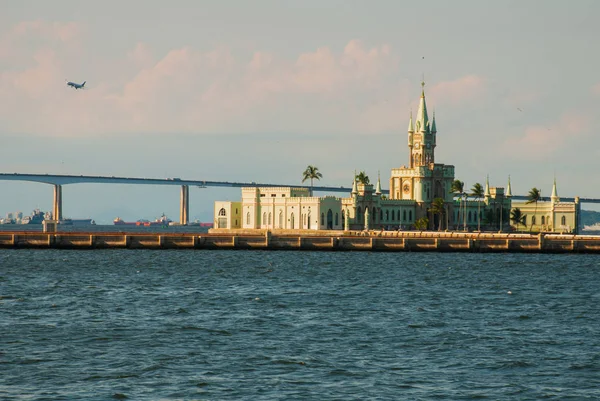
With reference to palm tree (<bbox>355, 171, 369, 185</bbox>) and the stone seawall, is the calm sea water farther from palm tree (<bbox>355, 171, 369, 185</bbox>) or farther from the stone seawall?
palm tree (<bbox>355, 171, 369, 185</bbox>)

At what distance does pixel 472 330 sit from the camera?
4681 cm

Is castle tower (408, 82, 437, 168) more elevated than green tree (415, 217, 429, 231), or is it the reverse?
castle tower (408, 82, 437, 168)

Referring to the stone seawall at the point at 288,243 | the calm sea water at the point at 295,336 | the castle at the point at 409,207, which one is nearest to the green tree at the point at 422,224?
the castle at the point at 409,207

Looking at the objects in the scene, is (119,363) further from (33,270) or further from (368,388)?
(33,270)

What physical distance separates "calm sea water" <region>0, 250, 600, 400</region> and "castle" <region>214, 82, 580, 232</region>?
291ft

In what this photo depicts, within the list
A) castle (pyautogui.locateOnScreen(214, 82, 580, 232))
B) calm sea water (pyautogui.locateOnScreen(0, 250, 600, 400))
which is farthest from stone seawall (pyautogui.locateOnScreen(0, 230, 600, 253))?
castle (pyautogui.locateOnScreen(214, 82, 580, 232))

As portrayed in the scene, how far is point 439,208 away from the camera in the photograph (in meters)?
181

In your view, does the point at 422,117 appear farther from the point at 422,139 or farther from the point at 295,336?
the point at 295,336

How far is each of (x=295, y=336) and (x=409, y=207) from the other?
138432 mm

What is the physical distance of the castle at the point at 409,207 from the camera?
170 meters

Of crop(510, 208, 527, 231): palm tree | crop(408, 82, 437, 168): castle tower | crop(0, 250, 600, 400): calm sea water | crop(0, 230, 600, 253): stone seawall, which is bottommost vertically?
crop(0, 250, 600, 400): calm sea water

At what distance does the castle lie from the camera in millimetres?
169625

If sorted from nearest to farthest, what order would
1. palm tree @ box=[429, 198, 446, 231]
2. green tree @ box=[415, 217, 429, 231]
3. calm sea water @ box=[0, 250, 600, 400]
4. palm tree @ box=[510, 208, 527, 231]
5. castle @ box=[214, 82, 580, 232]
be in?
calm sea water @ box=[0, 250, 600, 400]
castle @ box=[214, 82, 580, 232]
green tree @ box=[415, 217, 429, 231]
palm tree @ box=[429, 198, 446, 231]
palm tree @ box=[510, 208, 527, 231]

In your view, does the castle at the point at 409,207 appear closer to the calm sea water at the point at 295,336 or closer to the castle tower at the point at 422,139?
the castle tower at the point at 422,139
